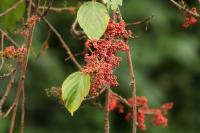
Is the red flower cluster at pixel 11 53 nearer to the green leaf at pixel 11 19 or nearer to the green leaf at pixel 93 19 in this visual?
the green leaf at pixel 93 19

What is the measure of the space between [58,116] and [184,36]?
2.89 feet

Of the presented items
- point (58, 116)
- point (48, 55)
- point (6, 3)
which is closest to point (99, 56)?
point (6, 3)

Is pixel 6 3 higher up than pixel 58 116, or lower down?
lower down

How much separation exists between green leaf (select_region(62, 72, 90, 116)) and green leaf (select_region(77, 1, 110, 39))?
0.08m

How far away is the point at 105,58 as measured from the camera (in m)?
1.28

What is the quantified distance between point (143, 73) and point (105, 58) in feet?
8.67

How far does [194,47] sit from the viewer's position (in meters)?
3.95

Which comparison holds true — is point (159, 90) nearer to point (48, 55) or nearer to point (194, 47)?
point (194, 47)

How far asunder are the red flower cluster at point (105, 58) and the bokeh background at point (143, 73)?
2.33 m

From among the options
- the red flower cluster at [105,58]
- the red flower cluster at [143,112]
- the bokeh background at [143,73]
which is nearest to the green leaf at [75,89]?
the red flower cluster at [105,58]

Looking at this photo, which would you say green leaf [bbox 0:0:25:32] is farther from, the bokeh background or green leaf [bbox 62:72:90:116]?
the bokeh background

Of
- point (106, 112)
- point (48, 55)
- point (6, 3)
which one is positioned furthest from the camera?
point (48, 55)

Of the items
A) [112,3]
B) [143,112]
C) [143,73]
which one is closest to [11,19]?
[143,112]

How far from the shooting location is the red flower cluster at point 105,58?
1.26 metres
